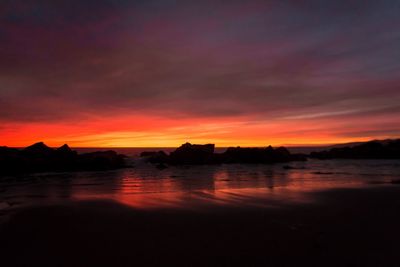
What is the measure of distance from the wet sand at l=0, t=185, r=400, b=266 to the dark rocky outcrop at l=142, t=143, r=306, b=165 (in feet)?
145

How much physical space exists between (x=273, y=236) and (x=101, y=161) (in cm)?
4047

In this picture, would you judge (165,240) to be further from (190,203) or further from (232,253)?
(190,203)

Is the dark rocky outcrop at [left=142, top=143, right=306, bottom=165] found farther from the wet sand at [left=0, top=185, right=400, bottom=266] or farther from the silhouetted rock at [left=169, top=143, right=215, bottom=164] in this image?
the wet sand at [left=0, top=185, right=400, bottom=266]

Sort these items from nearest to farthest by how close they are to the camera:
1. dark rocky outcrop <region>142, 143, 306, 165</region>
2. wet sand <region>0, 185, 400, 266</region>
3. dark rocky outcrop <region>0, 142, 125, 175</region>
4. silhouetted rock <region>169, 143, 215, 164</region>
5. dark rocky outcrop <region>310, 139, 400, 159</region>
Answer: wet sand <region>0, 185, 400, 266</region>
dark rocky outcrop <region>0, 142, 125, 175</region>
silhouetted rock <region>169, 143, 215, 164</region>
dark rocky outcrop <region>142, 143, 306, 165</region>
dark rocky outcrop <region>310, 139, 400, 159</region>

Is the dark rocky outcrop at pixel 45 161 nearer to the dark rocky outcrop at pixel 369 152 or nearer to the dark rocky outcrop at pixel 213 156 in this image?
the dark rocky outcrop at pixel 213 156

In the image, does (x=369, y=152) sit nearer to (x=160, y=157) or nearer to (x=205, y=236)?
(x=160, y=157)

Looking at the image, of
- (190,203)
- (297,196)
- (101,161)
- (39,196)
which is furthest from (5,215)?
(101,161)

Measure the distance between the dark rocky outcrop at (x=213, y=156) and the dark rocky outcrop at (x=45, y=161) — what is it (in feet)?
40.8

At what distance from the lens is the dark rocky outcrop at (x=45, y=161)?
37031 mm

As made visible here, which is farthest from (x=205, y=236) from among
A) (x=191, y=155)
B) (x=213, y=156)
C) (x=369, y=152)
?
(x=369, y=152)

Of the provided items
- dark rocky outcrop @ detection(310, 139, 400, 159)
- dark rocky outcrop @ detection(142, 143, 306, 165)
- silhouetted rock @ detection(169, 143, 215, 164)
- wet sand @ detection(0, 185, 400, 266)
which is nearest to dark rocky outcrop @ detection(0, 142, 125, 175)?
silhouetted rock @ detection(169, 143, 215, 164)

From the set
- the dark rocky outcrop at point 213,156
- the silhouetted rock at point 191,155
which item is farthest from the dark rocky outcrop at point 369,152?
the silhouetted rock at point 191,155

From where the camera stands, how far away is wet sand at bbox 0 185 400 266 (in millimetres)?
7676

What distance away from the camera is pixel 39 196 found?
730 inches
